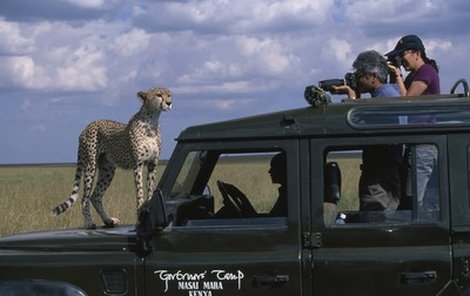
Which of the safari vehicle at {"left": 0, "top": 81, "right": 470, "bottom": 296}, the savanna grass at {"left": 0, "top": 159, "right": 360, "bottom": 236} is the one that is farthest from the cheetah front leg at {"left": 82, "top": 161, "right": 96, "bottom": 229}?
the safari vehicle at {"left": 0, "top": 81, "right": 470, "bottom": 296}

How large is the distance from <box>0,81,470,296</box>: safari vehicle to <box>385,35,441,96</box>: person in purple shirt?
1375 mm

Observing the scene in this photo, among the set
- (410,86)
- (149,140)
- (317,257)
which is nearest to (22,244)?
(317,257)

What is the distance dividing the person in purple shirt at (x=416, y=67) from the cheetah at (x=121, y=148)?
3.70 m

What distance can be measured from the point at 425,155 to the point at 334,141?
45 centimetres

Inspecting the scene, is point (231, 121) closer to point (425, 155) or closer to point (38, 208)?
point (425, 155)

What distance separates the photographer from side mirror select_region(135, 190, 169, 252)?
175 inches

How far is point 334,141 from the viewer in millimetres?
4512

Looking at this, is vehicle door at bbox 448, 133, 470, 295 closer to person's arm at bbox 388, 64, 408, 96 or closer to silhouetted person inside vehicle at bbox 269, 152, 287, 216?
silhouetted person inside vehicle at bbox 269, 152, 287, 216

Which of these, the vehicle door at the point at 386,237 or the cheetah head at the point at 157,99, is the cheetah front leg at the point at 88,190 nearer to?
the cheetah head at the point at 157,99

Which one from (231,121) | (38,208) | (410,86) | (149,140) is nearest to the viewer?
(231,121)

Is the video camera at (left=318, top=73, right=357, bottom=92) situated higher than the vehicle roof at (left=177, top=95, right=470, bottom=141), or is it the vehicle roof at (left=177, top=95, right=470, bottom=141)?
the video camera at (left=318, top=73, right=357, bottom=92)

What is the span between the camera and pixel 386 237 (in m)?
4.42

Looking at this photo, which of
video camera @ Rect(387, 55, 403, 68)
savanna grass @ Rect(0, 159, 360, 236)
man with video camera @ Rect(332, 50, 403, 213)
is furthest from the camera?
video camera @ Rect(387, 55, 403, 68)

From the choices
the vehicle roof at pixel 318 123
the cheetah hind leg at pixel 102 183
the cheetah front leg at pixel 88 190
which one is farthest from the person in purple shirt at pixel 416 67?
the cheetah front leg at pixel 88 190
